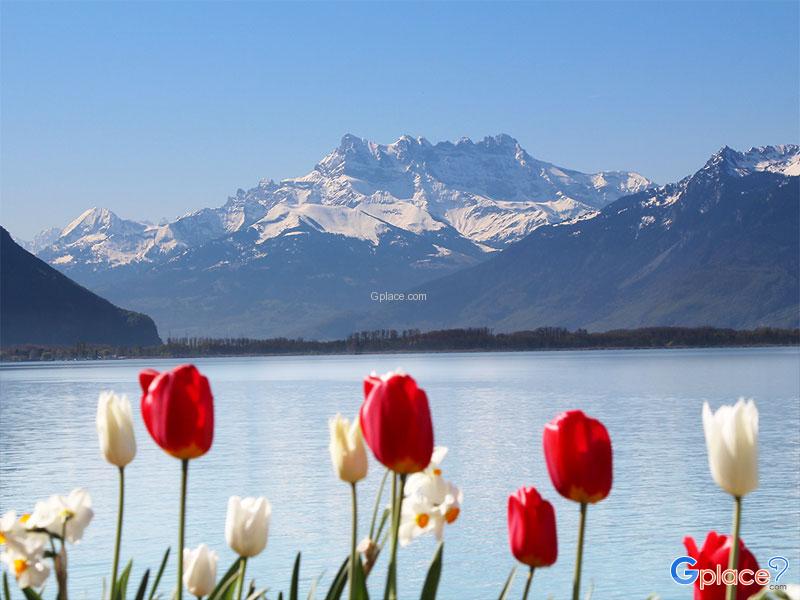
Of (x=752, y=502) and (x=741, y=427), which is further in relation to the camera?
(x=752, y=502)

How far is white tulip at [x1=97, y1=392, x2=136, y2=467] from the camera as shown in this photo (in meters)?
3.41

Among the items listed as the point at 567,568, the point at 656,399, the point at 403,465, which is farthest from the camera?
the point at 656,399

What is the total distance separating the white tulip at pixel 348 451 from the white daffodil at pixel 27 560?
91cm

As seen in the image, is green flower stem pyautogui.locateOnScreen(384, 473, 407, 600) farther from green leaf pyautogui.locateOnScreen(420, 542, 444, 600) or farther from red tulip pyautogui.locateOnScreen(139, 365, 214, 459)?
red tulip pyautogui.locateOnScreen(139, 365, 214, 459)

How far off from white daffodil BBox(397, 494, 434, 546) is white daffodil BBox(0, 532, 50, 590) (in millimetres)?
1039

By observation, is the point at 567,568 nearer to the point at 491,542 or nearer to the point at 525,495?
the point at 491,542

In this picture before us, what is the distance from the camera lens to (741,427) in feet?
8.53

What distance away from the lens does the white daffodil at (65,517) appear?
352 cm

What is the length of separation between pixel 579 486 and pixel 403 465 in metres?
0.45

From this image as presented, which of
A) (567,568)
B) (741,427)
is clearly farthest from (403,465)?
(567,568)

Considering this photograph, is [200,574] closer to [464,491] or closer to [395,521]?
[395,521]

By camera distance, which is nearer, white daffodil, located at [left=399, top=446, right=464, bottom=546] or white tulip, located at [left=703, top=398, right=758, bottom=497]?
white tulip, located at [left=703, top=398, right=758, bottom=497]

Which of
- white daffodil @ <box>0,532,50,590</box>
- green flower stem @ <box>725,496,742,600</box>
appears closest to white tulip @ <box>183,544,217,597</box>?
white daffodil @ <box>0,532,50,590</box>

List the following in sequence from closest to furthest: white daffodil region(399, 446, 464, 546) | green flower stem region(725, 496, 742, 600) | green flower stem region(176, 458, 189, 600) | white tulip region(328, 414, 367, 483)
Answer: green flower stem region(725, 496, 742, 600) → green flower stem region(176, 458, 189, 600) → white tulip region(328, 414, 367, 483) → white daffodil region(399, 446, 464, 546)
